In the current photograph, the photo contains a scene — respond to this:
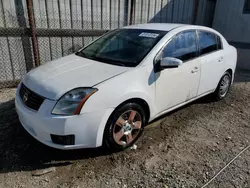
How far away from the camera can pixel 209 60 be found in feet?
12.2

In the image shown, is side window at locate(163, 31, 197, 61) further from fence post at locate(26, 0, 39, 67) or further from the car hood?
fence post at locate(26, 0, 39, 67)

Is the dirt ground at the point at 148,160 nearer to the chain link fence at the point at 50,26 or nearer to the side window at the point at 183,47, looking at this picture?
the side window at the point at 183,47

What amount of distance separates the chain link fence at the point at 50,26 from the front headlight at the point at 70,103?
A: 2.89 meters

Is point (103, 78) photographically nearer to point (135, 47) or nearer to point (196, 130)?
point (135, 47)

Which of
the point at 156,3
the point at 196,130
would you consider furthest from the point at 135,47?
the point at 156,3

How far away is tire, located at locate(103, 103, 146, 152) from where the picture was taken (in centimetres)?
256

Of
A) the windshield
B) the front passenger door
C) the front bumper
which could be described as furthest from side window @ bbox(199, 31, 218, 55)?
the front bumper

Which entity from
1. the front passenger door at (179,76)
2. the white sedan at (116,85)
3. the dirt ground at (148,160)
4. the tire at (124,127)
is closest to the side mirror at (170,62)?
the white sedan at (116,85)

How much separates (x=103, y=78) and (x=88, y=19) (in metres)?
3.45

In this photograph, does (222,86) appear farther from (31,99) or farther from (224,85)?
(31,99)

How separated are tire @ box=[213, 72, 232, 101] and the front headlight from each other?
9.74 feet

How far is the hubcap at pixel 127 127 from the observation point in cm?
266

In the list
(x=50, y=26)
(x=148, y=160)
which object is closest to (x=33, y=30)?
(x=50, y=26)

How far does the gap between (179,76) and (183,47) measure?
1.64ft
